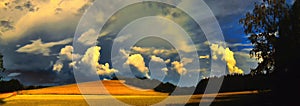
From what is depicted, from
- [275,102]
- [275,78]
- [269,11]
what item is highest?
[269,11]

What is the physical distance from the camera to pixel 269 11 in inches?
1784

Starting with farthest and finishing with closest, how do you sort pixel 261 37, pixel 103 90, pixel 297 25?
pixel 103 90 < pixel 261 37 < pixel 297 25

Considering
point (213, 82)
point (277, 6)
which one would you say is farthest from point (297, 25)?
point (213, 82)

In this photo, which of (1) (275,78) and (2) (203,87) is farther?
(2) (203,87)

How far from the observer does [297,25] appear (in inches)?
1292

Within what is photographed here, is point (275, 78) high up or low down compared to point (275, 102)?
up

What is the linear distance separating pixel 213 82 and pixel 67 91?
29.2 m

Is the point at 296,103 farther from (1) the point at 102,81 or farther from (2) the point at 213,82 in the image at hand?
(1) the point at 102,81

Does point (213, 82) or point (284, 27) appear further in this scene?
point (213, 82)

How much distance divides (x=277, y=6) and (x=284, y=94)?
48.4ft

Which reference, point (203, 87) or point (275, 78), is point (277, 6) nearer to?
point (275, 78)

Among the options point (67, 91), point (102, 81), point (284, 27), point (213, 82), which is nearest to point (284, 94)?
point (284, 27)

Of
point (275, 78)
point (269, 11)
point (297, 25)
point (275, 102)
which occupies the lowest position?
point (275, 102)

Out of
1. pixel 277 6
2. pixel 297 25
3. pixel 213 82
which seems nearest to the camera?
pixel 297 25
